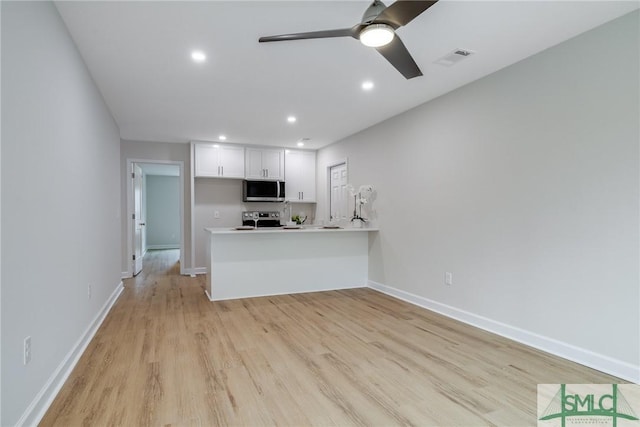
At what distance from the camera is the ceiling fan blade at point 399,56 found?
2090 mm

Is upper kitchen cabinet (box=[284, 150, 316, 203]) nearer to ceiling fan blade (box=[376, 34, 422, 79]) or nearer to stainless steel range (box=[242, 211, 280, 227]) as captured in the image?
stainless steel range (box=[242, 211, 280, 227])

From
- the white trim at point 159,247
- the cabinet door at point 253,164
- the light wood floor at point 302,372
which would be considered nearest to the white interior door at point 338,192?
the cabinet door at point 253,164

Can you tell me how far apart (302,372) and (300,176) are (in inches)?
185

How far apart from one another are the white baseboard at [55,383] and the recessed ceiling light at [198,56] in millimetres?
2432

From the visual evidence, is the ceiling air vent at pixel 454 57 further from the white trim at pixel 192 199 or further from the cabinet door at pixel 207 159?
the white trim at pixel 192 199

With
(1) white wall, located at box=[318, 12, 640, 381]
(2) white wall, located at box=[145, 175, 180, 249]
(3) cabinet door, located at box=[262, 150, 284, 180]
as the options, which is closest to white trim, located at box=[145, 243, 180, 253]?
(2) white wall, located at box=[145, 175, 180, 249]

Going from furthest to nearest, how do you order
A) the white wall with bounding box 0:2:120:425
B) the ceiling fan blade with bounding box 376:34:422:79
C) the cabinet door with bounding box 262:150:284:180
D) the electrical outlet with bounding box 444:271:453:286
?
the cabinet door with bounding box 262:150:284:180 < the electrical outlet with bounding box 444:271:453:286 < the ceiling fan blade with bounding box 376:34:422:79 < the white wall with bounding box 0:2:120:425

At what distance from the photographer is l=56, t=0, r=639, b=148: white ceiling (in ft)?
7.03

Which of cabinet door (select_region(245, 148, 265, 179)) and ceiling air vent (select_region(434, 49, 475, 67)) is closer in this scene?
ceiling air vent (select_region(434, 49, 475, 67))

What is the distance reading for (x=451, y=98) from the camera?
354 cm

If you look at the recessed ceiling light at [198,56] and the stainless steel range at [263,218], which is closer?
the recessed ceiling light at [198,56]

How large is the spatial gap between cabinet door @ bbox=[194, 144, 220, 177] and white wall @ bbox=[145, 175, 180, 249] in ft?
15.5

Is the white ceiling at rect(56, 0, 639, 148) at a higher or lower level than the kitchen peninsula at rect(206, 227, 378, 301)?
higher

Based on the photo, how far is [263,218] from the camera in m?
6.52
